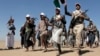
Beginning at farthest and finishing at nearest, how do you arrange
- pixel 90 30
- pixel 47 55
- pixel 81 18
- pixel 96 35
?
pixel 96 35 → pixel 90 30 → pixel 47 55 → pixel 81 18

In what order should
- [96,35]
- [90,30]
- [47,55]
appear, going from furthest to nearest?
[96,35]
[90,30]
[47,55]

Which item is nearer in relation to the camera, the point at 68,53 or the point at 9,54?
the point at 68,53

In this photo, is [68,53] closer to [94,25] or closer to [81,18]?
[81,18]

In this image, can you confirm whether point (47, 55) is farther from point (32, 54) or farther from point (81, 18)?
point (81, 18)

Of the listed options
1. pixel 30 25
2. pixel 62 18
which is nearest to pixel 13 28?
pixel 30 25

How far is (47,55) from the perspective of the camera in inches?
673

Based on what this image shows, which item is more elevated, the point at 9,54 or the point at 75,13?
the point at 75,13

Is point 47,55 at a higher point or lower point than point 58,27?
lower

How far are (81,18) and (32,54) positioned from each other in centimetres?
364

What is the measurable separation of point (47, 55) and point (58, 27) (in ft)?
5.34

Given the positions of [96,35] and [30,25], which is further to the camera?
[96,35]

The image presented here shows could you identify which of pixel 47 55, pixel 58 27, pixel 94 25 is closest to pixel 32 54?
pixel 47 55

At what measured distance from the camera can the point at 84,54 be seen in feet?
52.9

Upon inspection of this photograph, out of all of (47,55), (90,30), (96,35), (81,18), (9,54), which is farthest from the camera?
(96,35)
